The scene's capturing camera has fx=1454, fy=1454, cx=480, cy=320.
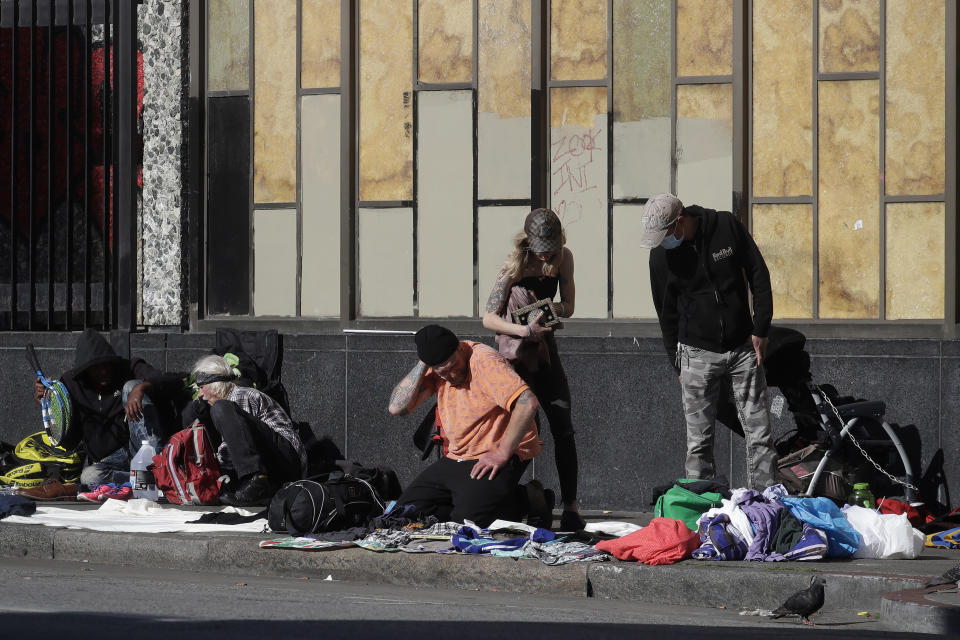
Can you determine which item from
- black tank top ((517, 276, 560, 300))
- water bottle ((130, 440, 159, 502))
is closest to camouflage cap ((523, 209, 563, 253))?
black tank top ((517, 276, 560, 300))

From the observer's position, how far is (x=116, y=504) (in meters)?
9.20

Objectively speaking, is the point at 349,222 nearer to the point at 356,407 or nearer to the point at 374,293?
the point at 374,293

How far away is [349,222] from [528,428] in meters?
3.15

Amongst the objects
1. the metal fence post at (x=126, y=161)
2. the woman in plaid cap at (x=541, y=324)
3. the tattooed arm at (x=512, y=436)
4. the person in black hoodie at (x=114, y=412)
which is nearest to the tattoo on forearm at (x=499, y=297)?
the woman in plaid cap at (x=541, y=324)

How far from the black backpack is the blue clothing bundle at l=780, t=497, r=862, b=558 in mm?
2281

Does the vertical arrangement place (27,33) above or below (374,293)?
above

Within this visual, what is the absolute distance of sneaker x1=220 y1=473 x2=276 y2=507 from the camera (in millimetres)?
9188

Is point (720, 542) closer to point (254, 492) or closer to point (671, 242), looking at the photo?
point (671, 242)

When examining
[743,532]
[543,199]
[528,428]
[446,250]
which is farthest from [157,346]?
[743,532]

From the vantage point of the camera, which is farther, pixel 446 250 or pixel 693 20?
pixel 446 250

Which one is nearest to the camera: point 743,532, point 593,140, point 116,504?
point 743,532

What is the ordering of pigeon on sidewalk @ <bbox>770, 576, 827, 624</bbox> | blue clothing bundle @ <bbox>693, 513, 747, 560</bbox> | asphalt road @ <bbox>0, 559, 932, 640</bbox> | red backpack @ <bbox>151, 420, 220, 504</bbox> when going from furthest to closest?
red backpack @ <bbox>151, 420, 220, 504</bbox> < blue clothing bundle @ <bbox>693, 513, 747, 560</bbox> < pigeon on sidewalk @ <bbox>770, 576, 827, 624</bbox> < asphalt road @ <bbox>0, 559, 932, 640</bbox>

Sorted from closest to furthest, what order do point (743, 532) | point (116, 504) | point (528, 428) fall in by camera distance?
1. point (743, 532)
2. point (528, 428)
3. point (116, 504)

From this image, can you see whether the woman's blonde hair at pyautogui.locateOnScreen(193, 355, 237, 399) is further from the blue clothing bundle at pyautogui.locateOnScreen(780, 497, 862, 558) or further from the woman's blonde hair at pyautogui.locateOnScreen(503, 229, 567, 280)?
the blue clothing bundle at pyautogui.locateOnScreen(780, 497, 862, 558)
